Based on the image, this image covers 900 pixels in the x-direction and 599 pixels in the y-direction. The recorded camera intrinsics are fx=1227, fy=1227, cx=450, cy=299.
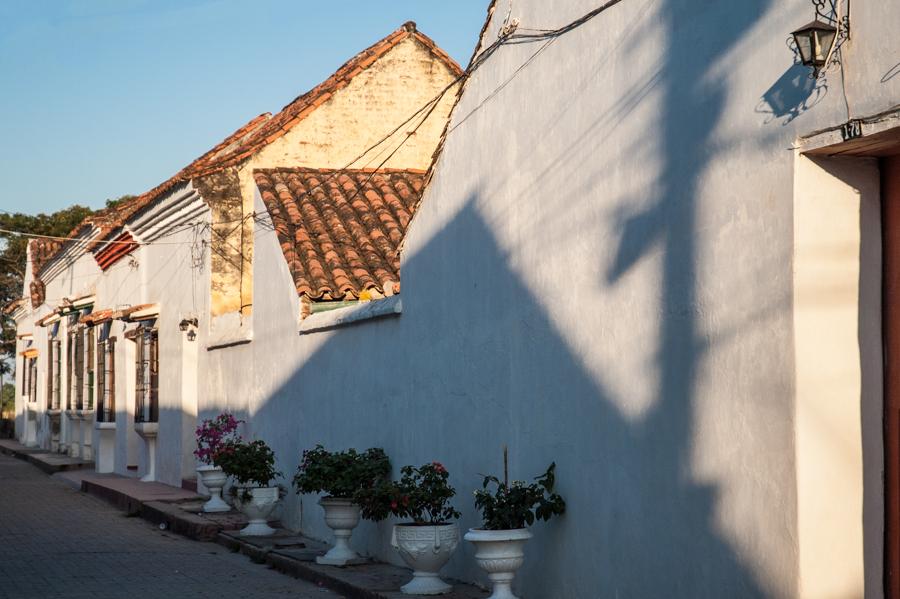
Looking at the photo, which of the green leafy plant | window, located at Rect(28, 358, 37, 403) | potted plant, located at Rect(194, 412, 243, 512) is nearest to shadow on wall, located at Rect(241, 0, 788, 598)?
the green leafy plant

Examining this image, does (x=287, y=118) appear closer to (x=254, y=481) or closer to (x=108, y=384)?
(x=254, y=481)

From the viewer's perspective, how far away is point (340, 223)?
15.5m

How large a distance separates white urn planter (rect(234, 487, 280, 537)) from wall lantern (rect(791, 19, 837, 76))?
30.3 ft

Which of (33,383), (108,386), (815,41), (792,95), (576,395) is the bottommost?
(33,383)

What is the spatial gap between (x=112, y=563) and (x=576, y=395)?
20.6 ft

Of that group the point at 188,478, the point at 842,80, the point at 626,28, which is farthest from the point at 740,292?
the point at 188,478

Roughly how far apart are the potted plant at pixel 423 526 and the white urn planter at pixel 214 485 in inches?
267

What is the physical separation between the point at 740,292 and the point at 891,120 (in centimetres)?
126

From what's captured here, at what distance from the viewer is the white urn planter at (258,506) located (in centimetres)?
1325

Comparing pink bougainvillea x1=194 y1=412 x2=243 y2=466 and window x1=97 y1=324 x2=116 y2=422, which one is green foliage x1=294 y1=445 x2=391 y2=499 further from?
window x1=97 y1=324 x2=116 y2=422

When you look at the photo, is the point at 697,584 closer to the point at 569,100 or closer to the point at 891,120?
the point at 891,120

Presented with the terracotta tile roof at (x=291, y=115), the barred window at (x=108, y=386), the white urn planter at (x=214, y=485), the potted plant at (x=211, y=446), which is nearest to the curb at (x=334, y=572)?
the potted plant at (x=211, y=446)

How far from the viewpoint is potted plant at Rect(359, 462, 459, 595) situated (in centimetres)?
885

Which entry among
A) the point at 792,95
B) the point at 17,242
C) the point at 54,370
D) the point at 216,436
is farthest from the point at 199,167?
the point at 17,242
